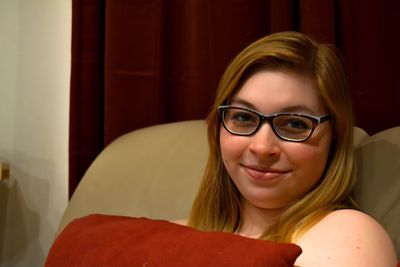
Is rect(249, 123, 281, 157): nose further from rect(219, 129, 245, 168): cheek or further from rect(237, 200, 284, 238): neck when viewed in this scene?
rect(237, 200, 284, 238): neck

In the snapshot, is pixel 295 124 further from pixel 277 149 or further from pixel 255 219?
pixel 255 219

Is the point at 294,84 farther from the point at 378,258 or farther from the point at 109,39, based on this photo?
the point at 109,39

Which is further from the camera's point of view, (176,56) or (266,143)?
(176,56)

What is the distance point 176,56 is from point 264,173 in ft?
2.39

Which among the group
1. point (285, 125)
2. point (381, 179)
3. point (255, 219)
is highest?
point (285, 125)

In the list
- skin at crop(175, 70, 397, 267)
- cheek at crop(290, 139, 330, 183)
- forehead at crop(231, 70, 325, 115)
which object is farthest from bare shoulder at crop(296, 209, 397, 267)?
forehead at crop(231, 70, 325, 115)

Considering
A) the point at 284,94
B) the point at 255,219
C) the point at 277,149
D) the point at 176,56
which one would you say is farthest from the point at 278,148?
the point at 176,56

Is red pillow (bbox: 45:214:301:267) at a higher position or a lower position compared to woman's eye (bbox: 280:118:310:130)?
lower

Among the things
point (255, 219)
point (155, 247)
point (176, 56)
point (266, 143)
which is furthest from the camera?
point (176, 56)

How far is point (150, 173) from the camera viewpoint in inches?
52.8

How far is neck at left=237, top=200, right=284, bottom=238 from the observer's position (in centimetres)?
104

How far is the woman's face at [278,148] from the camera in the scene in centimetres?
94

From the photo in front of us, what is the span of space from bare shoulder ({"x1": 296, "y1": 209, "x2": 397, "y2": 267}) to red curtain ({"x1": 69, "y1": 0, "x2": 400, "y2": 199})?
60 centimetres

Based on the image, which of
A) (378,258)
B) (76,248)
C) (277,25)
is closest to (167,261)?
(76,248)
